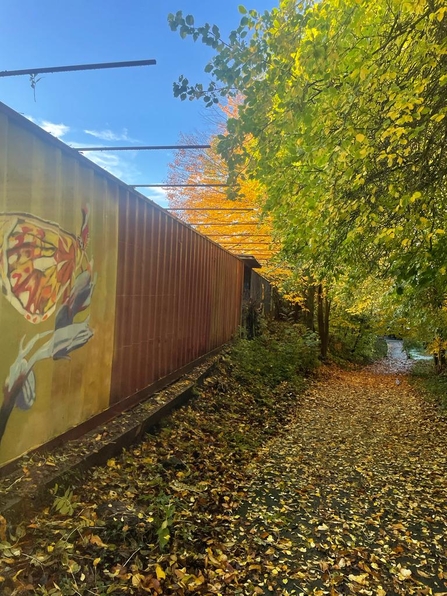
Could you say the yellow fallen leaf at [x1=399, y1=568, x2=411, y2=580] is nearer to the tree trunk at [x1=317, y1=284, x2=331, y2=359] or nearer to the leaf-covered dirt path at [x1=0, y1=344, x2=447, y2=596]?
the leaf-covered dirt path at [x1=0, y1=344, x2=447, y2=596]

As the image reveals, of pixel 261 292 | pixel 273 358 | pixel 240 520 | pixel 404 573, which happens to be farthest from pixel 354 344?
pixel 404 573

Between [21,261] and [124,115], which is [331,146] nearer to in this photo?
[21,261]

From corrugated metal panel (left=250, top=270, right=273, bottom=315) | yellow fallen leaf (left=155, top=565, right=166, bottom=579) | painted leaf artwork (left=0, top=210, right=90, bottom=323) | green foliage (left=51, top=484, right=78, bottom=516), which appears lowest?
yellow fallen leaf (left=155, top=565, right=166, bottom=579)

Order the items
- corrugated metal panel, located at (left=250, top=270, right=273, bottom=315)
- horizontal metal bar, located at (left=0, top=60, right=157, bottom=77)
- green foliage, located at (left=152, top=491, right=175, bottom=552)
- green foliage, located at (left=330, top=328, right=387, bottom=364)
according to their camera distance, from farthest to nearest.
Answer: green foliage, located at (left=330, top=328, right=387, bottom=364) < corrugated metal panel, located at (left=250, top=270, right=273, bottom=315) < horizontal metal bar, located at (left=0, top=60, right=157, bottom=77) < green foliage, located at (left=152, top=491, right=175, bottom=552)

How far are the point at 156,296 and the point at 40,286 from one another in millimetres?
2071

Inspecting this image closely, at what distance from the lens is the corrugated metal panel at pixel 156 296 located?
398 cm

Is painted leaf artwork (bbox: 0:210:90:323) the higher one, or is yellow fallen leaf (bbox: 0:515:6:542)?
painted leaf artwork (bbox: 0:210:90:323)

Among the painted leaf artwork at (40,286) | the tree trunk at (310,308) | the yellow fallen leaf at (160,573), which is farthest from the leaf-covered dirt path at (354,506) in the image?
the tree trunk at (310,308)

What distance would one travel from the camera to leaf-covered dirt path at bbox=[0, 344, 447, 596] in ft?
7.06

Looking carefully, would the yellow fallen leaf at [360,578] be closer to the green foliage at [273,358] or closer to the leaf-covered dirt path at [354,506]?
the leaf-covered dirt path at [354,506]

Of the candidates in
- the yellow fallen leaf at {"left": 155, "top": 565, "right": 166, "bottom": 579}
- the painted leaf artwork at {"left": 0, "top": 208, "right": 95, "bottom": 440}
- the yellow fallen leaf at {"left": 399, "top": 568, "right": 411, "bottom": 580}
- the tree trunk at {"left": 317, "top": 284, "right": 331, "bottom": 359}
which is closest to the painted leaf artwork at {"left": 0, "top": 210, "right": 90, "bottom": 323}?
the painted leaf artwork at {"left": 0, "top": 208, "right": 95, "bottom": 440}

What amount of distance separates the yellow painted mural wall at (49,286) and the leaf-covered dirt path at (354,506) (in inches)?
77.8

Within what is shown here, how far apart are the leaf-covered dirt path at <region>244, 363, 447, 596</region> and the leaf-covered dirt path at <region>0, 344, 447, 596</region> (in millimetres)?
13

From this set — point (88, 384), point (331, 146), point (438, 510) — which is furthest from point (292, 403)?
point (331, 146)
